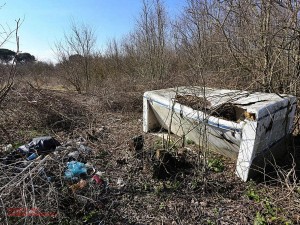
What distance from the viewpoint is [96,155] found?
3.94 meters

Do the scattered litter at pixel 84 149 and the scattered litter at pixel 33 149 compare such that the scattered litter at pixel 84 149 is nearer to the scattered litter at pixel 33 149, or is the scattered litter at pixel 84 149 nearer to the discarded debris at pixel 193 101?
the scattered litter at pixel 33 149

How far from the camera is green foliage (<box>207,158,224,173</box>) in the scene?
354 cm

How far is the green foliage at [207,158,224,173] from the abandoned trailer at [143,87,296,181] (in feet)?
0.74

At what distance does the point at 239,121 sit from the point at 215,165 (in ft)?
2.61

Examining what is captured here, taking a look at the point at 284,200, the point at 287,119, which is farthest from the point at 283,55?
the point at 284,200

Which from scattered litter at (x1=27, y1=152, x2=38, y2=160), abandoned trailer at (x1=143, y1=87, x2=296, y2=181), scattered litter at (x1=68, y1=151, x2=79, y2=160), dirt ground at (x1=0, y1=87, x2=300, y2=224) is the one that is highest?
abandoned trailer at (x1=143, y1=87, x2=296, y2=181)

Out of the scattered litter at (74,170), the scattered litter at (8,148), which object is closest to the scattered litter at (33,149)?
the scattered litter at (8,148)

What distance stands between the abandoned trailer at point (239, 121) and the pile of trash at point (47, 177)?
53.9 inches

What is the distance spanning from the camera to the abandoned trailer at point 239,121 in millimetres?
3102

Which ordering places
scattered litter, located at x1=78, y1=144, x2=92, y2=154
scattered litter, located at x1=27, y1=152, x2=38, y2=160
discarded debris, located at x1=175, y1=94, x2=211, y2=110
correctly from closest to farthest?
scattered litter, located at x1=27, y1=152, x2=38, y2=160
discarded debris, located at x1=175, y1=94, x2=211, y2=110
scattered litter, located at x1=78, y1=144, x2=92, y2=154

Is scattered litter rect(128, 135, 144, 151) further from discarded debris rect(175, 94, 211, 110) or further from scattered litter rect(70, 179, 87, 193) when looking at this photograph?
scattered litter rect(70, 179, 87, 193)

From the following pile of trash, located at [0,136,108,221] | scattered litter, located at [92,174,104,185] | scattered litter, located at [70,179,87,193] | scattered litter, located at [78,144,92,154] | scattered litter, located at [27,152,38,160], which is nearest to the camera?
pile of trash, located at [0,136,108,221]


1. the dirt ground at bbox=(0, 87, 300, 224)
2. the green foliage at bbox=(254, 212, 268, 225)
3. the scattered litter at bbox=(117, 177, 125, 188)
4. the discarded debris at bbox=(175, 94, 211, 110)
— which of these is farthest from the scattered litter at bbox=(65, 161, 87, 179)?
the green foliage at bbox=(254, 212, 268, 225)

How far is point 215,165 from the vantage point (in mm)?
3613
